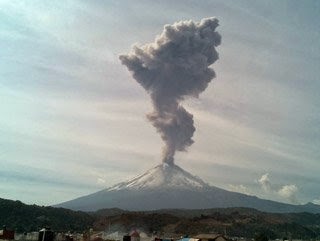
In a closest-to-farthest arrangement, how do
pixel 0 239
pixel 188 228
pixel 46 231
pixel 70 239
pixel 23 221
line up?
pixel 46 231 < pixel 0 239 < pixel 70 239 < pixel 23 221 < pixel 188 228

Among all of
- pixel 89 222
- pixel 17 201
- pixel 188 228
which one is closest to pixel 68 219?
pixel 89 222

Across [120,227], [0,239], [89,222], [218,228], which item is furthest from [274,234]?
[0,239]

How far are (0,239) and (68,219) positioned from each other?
11241 cm

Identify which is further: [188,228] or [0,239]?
[188,228]

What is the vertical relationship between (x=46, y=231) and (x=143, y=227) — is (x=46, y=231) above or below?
below

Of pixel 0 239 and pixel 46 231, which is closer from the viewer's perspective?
pixel 46 231

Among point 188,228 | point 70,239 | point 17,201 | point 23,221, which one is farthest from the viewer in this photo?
point 17,201

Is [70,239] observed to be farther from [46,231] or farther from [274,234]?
[274,234]

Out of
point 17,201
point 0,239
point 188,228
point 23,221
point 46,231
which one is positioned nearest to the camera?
point 46,231

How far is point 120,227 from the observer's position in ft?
608

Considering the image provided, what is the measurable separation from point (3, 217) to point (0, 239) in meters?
86.3

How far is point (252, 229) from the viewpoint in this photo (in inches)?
7623

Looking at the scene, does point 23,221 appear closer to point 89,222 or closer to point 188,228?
point 89,222

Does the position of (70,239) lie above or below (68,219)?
below
